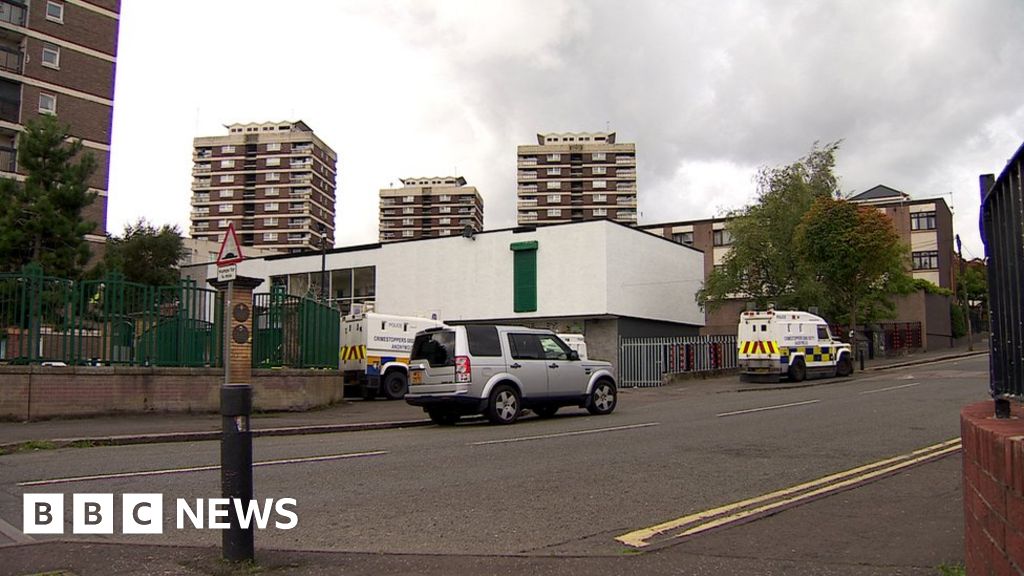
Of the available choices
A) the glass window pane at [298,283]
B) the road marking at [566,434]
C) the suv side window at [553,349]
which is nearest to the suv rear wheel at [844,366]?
the suv side window at [553,349]

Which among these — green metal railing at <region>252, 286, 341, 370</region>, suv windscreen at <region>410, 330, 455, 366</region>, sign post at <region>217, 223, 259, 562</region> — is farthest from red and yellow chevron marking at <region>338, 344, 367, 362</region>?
sign post at <region>217, 223, 259, 562</region>

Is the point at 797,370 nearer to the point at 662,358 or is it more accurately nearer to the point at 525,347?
the point at 662,358

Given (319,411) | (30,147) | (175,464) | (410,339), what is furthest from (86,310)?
(30,147)

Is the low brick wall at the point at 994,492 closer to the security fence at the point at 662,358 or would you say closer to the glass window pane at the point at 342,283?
the security fence at the point at 662,358

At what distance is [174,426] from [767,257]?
30.4 metres

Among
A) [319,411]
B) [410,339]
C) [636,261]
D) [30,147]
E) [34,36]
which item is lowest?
[319,411]

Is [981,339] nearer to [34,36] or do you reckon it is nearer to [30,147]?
[30,147]

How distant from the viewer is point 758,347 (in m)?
28.3

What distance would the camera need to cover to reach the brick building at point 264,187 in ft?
384

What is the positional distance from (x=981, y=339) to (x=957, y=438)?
60.3 m

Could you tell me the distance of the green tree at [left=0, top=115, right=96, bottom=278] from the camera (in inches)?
1133

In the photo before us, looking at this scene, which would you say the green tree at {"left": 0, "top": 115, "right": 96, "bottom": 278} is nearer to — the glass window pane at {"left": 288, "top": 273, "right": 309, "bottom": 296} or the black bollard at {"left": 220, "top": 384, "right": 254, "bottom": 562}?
the glass window pane at {"left": 288, "top": 273, "right": 309, "bottom": 296}

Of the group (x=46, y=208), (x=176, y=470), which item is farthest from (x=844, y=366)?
(x=46, y=208)

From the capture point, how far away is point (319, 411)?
18500mm
